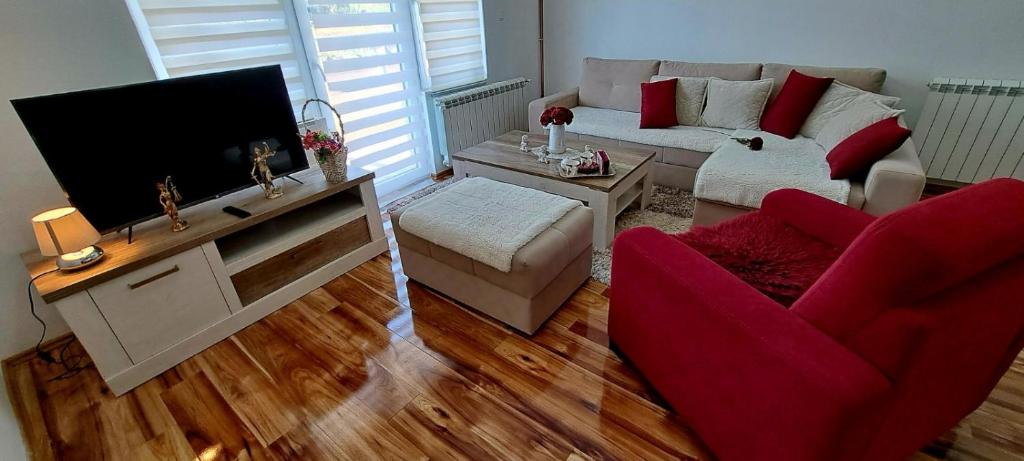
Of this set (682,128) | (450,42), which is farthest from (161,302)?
(682,128)

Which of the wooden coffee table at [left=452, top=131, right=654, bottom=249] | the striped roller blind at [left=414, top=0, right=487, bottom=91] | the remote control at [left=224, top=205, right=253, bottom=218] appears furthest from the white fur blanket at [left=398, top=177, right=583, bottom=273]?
the striped roller blind at [left=414, top=0, right=487, bottom=91]

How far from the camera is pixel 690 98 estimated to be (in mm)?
3283

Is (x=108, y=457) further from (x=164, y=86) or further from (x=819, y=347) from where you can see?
(x=819, y=347)

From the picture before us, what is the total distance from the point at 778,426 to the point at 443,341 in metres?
1.28

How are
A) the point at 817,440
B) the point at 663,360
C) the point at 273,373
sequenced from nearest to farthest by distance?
1. the point at 817,440
2. the point at 663,360
3. the point at 273,373

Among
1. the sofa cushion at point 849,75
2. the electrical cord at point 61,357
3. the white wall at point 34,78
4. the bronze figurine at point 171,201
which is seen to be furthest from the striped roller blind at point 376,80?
the sofa cushion at point 849,75

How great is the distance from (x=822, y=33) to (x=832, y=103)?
0.76 metres

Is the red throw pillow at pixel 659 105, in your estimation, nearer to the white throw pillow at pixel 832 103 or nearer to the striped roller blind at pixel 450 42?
the white throw pillow at pixel 832 103

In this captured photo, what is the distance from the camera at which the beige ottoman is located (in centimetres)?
170

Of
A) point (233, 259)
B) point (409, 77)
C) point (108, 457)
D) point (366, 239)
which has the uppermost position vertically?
point (409, 77)

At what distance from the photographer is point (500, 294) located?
1.83m

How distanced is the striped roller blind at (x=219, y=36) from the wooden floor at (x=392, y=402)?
1451 millimetres

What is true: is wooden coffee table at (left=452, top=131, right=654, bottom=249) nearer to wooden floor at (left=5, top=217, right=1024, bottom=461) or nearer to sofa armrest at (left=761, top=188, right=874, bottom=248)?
wooden floor at (left=5, top=217, right=1024, bottom=461)

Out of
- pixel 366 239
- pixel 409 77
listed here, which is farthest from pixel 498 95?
pixel 366 239
